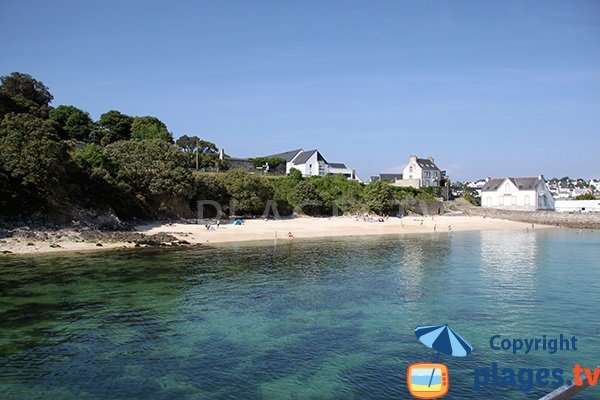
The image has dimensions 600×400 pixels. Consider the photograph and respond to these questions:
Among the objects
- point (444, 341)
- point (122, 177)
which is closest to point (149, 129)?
point (122, 177)

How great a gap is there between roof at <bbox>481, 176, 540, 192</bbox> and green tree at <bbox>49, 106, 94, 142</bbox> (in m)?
89.4

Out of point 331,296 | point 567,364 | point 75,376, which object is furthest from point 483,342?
point 75,376

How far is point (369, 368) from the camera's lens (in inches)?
584

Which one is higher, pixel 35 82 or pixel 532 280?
pixel 35 82

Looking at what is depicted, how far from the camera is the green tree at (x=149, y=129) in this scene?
84.8 m

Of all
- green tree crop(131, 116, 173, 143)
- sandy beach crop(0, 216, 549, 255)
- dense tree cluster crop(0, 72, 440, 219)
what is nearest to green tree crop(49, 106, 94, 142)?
dense tree cluster crop(0, 72, 440, 219)

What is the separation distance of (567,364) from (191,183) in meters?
53.8

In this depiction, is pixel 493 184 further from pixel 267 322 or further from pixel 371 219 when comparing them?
pixel 267 322

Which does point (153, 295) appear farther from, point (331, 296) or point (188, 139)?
point (188, 139)

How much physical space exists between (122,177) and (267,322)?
43.3 metres

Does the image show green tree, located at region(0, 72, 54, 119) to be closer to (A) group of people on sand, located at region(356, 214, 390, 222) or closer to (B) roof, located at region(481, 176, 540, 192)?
(A) group of people on sand, located at region(356, 214, 390, 222)

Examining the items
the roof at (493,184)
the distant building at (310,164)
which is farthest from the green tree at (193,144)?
the roof at (493,184)

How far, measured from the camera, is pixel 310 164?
348 ft

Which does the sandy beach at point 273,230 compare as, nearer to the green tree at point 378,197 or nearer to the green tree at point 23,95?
the green tree at point 378,197
